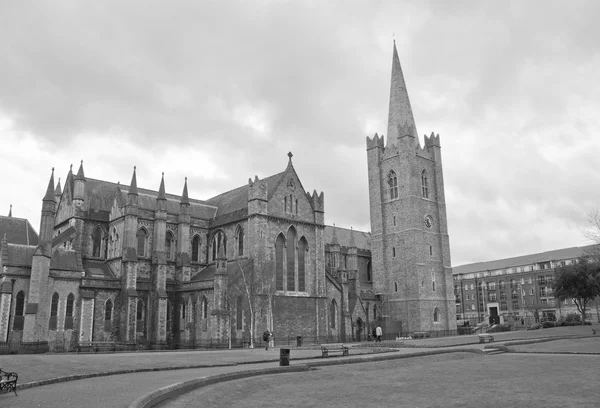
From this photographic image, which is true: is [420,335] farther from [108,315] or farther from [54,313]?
[54,313]

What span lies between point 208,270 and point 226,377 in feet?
119

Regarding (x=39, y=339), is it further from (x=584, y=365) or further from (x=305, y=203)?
(x=584, y=365)

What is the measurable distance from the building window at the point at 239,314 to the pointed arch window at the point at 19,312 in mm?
18300

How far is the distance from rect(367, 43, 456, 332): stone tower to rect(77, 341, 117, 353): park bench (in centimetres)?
3551

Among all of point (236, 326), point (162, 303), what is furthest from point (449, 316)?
point (162, 303)

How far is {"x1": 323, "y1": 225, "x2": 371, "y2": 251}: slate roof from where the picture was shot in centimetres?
8225

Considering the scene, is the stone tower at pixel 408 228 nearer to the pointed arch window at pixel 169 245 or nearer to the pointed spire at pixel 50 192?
the pointed arch window at pixel 169 245

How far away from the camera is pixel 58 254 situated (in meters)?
48.9

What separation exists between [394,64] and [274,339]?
48.1 metres

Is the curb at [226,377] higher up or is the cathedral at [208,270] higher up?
the cathedral at [208,270]

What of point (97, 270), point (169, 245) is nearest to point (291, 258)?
point (169, 245)

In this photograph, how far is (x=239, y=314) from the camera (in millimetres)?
50938

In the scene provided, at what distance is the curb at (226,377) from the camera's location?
15.1 metres

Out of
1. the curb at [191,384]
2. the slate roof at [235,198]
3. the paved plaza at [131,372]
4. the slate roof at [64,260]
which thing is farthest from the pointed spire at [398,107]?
the curb at [191,384]
